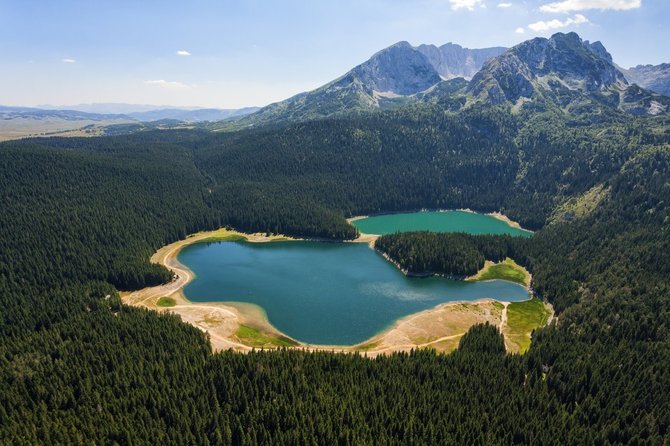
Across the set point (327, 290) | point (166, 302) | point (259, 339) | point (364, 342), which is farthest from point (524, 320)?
point (166, 302)

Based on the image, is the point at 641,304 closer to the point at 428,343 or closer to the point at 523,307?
the point at 523,307

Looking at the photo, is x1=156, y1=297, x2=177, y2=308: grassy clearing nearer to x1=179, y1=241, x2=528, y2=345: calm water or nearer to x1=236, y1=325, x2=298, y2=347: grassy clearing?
x1=179, y1=241, x2=528, y2=345: calm water

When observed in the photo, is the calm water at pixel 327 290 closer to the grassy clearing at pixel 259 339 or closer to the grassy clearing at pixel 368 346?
the grassy clearing at pixel 368 346

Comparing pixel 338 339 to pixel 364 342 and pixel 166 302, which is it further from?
pixel 166 302

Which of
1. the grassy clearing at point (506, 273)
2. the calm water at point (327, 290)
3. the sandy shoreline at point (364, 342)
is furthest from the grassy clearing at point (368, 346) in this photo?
the grassy clearing at point (506, 273)

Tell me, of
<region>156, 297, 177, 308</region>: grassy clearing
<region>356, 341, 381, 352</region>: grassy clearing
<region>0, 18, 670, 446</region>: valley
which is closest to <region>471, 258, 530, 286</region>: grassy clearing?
<region>0, 18, 670, 446</region>: valley

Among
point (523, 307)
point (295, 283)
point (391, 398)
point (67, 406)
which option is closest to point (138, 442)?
point (67, 406)
